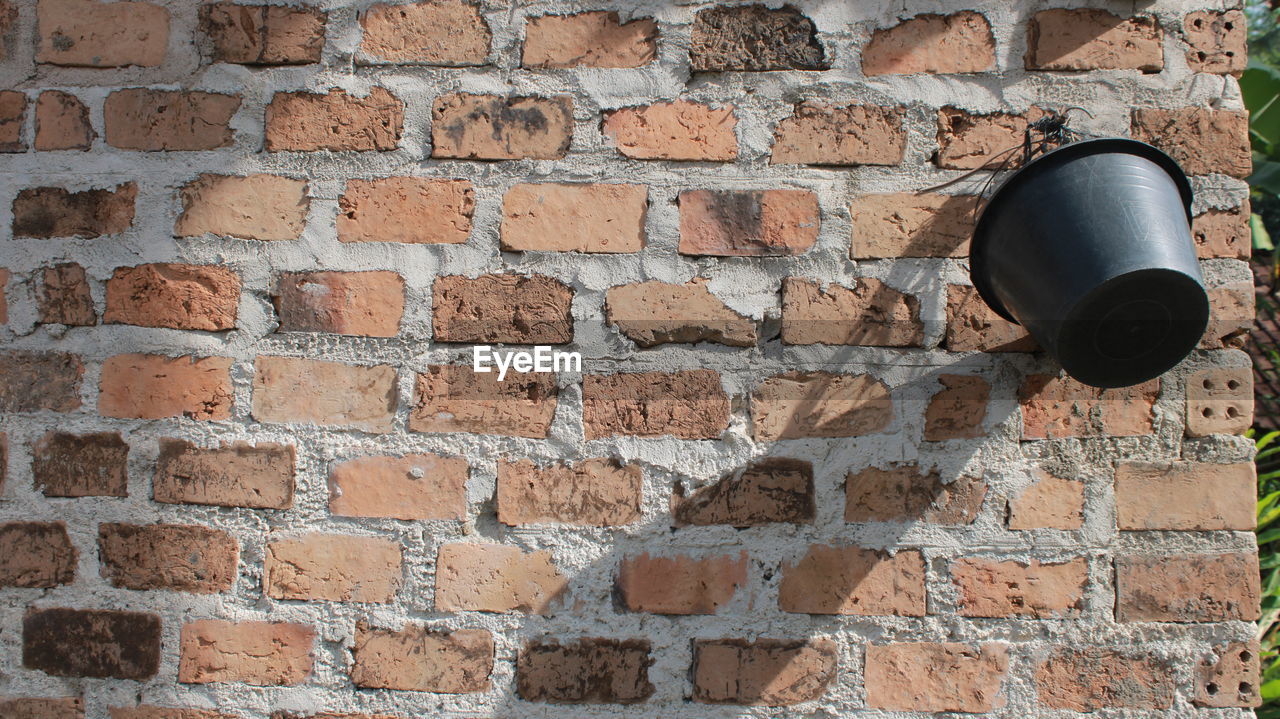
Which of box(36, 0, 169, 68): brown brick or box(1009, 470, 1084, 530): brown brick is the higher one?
box(36, 0, 169, 68): brown brick

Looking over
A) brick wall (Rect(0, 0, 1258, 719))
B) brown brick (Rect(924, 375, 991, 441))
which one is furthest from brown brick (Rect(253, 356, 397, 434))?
brown brick (Rect(924, 375, 991, 441))

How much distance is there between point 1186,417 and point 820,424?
0.45m

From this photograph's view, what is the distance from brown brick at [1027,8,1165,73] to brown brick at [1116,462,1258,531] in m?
0.50

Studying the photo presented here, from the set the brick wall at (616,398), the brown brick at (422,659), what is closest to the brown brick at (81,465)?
the brick wall at (616,398)

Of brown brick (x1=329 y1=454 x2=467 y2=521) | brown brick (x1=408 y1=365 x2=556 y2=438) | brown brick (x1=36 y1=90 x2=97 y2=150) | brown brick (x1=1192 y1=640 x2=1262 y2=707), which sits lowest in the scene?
brown brick (x1=1192 y1=640 x2=1262 y2=707)

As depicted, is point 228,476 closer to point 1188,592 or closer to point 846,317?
point 846,317

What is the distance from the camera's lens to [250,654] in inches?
41.4

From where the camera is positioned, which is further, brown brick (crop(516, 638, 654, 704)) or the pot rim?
brown brick (crop(516, 638, 654, 704))

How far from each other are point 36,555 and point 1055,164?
1.29 m

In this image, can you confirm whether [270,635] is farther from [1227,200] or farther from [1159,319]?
[1227,200]

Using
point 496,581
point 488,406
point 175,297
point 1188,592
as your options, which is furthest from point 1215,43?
point 175,297

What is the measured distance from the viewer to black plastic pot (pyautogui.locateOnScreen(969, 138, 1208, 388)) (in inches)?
32.8

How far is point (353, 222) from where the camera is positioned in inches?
42.6

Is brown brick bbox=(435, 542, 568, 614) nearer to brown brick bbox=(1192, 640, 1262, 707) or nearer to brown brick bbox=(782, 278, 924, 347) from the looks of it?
brown brick bbox=(782, 278, 924, 347)
